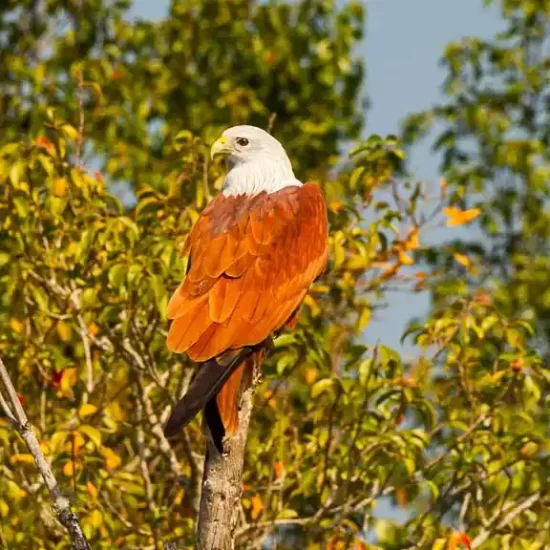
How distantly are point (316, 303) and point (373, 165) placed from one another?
72 centimetres

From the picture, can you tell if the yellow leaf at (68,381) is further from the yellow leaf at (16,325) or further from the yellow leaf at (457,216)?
the yellow leaf at (457,216)

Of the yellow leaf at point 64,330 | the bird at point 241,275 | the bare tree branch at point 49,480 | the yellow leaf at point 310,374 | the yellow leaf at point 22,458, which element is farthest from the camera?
the yellow leaf at point 310,374

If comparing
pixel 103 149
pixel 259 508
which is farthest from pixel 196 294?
pixel 103 149

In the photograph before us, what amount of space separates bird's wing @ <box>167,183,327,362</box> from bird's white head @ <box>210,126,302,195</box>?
0.14m

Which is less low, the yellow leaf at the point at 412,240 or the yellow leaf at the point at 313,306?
the yellow leaf at the point at 412,240

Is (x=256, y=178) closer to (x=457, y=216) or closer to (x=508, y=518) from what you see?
(x=457, y=216)

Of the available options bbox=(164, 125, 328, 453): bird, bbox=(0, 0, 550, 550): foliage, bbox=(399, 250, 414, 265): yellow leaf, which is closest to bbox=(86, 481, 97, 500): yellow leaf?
bbox=(0, 0, 550, 550): foliage

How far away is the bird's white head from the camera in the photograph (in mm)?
5840

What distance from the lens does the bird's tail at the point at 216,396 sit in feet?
14.2

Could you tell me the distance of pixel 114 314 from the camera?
19.9 feet

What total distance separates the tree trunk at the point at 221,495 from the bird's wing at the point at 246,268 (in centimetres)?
31

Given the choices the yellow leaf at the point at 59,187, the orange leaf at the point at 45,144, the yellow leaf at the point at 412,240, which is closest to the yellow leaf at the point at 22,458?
the yellow leaf at the point at 59,187

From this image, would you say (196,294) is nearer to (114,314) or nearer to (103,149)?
(114,314)

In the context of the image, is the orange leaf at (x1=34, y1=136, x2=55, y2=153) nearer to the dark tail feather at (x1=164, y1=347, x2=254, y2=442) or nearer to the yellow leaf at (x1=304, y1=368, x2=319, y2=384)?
the yellow leaf at (x1=304, y1=368, x2=319, y2=384)
